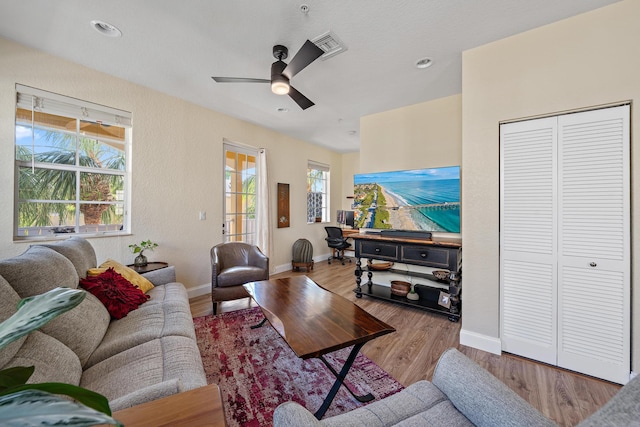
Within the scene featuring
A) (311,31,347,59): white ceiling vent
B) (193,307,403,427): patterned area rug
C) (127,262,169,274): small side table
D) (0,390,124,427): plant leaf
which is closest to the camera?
(0,390,124,427): plant leaf

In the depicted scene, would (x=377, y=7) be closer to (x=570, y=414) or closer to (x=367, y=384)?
(x=367, y=384)

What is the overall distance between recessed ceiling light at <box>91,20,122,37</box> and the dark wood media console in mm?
3210

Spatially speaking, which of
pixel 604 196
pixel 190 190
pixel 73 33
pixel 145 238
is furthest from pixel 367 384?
pixel 73 33

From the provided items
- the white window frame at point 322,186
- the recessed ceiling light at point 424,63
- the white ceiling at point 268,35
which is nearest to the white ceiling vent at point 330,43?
the white ceiling at point 268,35

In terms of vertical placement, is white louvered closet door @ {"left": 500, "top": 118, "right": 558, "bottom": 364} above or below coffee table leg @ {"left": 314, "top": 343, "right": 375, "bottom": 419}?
above

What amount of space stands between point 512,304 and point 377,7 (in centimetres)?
266

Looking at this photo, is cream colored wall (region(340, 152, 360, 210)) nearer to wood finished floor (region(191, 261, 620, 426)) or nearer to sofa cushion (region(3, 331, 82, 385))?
wood finished floor (region(191, 261, 620, 426))

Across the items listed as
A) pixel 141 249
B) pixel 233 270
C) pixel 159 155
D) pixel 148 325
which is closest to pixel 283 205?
pixel 233 270

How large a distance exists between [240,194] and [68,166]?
83.6 inches

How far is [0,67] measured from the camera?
85.7 inches

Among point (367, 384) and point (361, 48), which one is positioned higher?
point (361, 48)

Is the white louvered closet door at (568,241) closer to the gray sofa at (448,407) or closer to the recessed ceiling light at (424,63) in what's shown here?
the recessed ceiling light at (424,63)

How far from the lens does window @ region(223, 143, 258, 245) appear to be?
4.10 meters

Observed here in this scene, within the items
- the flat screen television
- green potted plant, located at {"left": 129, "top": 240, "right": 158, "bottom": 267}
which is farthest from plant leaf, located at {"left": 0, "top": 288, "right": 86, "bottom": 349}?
the flat screen television
